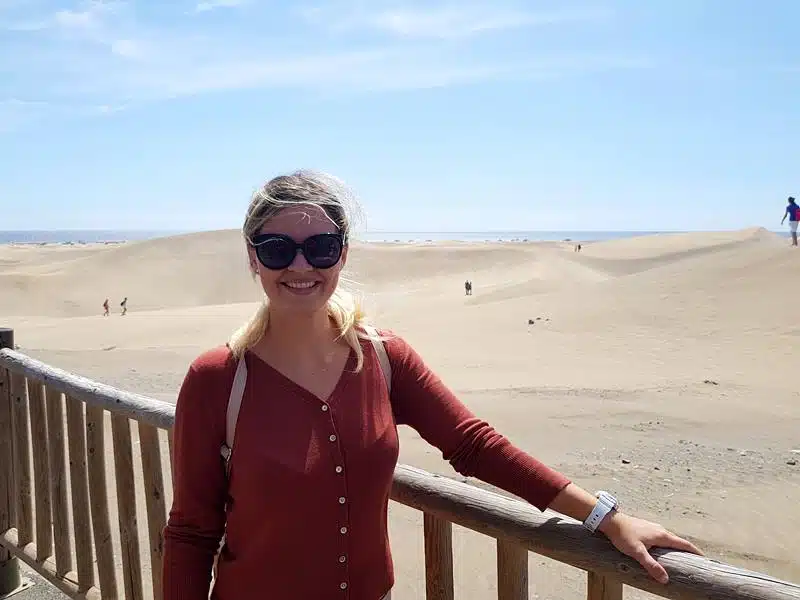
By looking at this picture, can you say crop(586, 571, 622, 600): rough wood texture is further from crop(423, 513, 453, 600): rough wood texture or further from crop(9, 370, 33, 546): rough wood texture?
crop(9, 370, 33, 546): rough wood texture

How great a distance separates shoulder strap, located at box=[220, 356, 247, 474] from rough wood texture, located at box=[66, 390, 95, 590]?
2235mm

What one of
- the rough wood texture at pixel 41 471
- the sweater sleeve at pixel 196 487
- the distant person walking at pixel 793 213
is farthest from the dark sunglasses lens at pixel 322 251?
the distant person walking at pixel 793 213

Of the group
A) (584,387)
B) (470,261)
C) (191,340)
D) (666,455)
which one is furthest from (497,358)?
(470,261)

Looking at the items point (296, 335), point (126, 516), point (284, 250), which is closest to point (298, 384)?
point (296, 335)

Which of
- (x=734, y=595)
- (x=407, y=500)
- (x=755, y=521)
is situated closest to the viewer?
(x=734, y=595)

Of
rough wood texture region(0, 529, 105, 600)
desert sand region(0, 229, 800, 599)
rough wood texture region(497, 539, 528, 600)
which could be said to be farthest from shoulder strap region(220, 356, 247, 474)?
rough wood texture region(0, 529, 105, 600)

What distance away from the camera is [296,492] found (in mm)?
1953

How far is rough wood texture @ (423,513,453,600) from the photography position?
2547 millimetres

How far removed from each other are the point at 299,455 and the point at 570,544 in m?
0.82

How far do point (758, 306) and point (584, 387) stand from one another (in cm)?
831

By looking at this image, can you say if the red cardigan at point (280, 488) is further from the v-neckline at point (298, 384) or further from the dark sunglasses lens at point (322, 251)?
the dark sunglasses lens at point (322, 251)

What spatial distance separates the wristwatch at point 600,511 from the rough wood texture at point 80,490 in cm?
289

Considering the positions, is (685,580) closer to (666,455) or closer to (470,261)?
(666,455)

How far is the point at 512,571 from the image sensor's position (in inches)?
92.0
